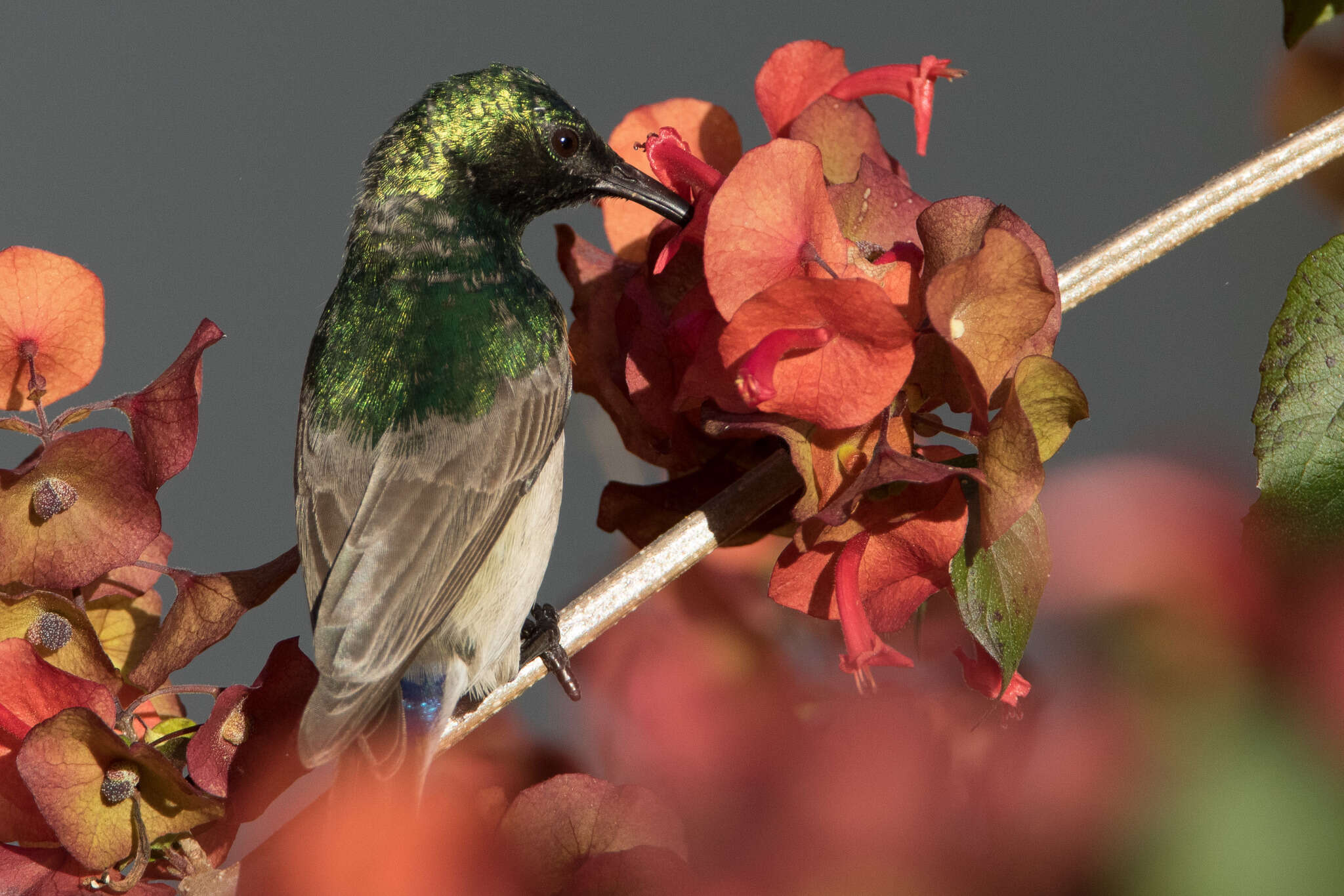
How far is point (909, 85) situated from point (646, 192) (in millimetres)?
173

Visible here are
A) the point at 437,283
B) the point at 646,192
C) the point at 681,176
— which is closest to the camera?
the point at 681,176

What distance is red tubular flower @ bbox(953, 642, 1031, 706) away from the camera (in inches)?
12.7

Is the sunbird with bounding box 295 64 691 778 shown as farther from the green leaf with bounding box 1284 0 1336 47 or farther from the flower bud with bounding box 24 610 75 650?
the green leaf with bounding box 1284 0 1336 47

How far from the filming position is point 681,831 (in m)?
0.30

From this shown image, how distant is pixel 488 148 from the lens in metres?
0.68

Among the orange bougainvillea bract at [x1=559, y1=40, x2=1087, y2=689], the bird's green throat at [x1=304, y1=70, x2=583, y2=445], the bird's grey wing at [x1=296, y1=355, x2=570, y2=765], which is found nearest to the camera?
the orange bougainvillea bract at [x1=559, y1=40, x2=1087, y2=689]

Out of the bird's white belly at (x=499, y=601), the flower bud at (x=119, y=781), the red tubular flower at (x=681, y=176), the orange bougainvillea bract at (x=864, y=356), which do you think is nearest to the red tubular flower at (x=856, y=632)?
the orange bougainvillea bract at (x=864, y=356)

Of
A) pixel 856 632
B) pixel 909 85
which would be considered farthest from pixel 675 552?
pixel 909 85

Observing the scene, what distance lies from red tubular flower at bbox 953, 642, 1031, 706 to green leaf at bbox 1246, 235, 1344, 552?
0.09 meters

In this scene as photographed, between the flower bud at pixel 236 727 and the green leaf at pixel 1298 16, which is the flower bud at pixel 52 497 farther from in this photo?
the green leaf at pixel 1298 16

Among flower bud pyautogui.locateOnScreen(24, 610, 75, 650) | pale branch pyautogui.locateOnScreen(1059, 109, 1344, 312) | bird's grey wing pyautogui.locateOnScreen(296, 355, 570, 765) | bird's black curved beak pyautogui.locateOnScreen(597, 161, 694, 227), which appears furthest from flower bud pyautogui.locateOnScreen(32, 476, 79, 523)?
pale branch pyautogui.locateOnScreen(1059, 109, 1344, 312)

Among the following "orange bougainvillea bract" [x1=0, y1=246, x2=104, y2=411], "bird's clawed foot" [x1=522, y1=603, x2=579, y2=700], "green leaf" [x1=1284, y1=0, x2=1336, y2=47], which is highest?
"orange bougainvillea bract" [x1=0, y1=246, x2=104, y2=411]

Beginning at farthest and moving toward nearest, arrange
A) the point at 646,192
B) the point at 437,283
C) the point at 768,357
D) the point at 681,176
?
the point at 437,283 < the point at 646,192 < the point at 681,176 < the point at 768,357

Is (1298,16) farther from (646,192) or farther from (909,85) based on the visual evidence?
(646,192)
